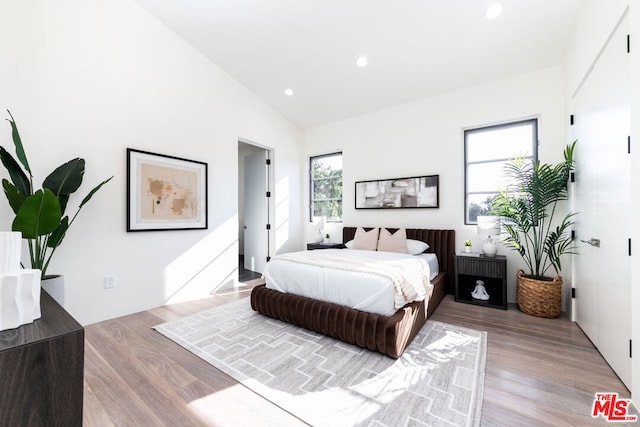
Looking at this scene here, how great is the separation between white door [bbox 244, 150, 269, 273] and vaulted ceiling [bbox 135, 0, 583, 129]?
1.54m

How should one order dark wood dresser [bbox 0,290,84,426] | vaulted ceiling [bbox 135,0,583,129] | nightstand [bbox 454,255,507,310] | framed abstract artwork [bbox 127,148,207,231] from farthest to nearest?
nightstand [bbox 454,255,507,310] → framed abstract artwork [bbox 127,148,207,231] → vaulted ceiling [bbox 135,0,583,129] → dark wood dresser [bbox 0,290,84,426]

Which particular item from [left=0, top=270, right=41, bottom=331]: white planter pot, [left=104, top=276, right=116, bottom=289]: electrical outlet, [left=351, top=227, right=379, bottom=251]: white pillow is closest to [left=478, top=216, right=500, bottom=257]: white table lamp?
[left=351, top=227, right=379, bottom=251]: white pillow

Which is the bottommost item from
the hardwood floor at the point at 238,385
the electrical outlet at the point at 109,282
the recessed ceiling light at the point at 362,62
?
the hardwood floor at the point at 238,385

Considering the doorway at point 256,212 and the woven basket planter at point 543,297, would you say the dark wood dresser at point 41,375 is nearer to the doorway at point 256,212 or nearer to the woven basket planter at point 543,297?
the woven basket planter at point 543,297

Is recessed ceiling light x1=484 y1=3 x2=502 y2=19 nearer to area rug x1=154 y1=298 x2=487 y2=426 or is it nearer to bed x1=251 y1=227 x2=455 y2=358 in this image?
bed x1=251 y1=227 x2=455 y2=358

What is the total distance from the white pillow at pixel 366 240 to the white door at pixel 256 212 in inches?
70.8

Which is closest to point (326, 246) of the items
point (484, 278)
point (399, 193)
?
point (399, 193)

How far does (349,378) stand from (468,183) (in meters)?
3.21

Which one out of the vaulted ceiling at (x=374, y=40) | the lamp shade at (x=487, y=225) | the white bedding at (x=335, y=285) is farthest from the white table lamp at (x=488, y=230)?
the vaulted ceiling at (x=374, y=40)

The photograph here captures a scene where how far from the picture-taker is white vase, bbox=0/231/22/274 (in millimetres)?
930

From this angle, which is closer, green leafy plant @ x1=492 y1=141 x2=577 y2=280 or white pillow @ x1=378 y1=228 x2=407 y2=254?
green leafy plant @ x1=492 y1=141 x2=577 y2=280

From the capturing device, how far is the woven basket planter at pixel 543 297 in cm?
288

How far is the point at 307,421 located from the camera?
150 cm

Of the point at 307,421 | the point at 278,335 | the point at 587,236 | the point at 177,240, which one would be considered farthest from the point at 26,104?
the point at 587,236
